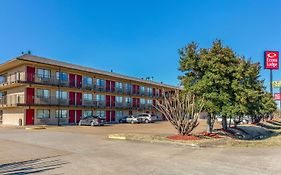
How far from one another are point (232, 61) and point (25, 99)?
27.0 m

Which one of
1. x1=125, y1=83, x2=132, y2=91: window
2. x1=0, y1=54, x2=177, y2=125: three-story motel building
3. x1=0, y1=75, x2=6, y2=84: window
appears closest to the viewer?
x1=0, y1=54, x2=177, y2=125: three-story motel building

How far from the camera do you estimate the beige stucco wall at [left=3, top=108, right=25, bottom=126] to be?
37.9m

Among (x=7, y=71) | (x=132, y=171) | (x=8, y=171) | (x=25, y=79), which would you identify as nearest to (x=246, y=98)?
(x=132, y=171)

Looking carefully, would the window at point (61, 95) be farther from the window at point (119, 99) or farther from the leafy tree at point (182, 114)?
the leafy tree at point (182, 114)

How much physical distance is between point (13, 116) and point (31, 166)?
3349 cm

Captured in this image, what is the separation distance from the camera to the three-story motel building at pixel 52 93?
124 feet

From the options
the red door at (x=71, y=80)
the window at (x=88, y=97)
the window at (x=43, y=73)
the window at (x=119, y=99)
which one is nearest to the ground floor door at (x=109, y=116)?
the window at (x=119, y=99)

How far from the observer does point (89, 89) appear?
47.0m

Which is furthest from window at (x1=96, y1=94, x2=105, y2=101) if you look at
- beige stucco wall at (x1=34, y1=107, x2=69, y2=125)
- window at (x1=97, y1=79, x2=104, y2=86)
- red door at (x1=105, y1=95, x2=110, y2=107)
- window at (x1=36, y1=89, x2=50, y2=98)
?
window at (x1=36, y1=89, x2=50, y2=98)

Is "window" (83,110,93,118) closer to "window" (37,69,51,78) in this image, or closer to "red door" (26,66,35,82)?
"window" (37,69,51,78)

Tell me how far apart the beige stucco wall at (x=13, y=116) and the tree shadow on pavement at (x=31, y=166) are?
29.5 m

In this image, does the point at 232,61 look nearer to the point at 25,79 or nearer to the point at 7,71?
the point at 25,79

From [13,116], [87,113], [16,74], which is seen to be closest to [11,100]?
[13,116]

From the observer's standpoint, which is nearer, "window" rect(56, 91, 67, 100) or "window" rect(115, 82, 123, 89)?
"window" rect(56, 91, 67, 100)
